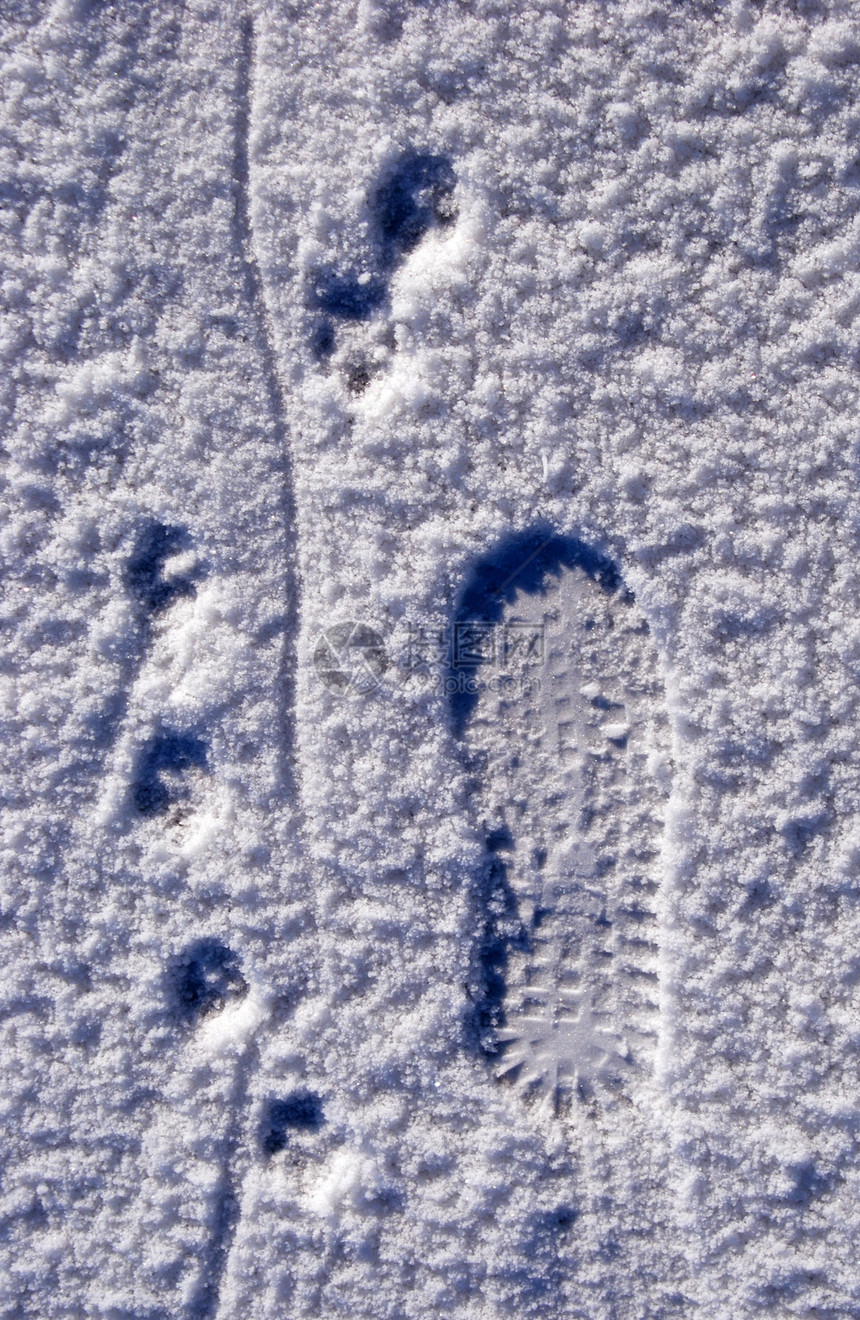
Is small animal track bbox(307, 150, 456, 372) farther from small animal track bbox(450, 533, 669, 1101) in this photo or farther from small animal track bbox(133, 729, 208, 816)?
small animal track bbox(133, 729, 208, 816)

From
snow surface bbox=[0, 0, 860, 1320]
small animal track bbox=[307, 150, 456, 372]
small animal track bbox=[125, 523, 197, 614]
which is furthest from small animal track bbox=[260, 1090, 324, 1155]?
small animal track bbox=[307, 150, 456, 372]

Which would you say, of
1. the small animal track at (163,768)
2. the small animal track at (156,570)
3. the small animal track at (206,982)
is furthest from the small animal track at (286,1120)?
the small animal track at (156,570)

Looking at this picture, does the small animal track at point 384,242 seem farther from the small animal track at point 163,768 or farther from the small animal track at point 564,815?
the small animal track at point 163,768

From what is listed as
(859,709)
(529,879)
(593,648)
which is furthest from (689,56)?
(529,879)

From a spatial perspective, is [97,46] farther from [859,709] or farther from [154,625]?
[859,709]

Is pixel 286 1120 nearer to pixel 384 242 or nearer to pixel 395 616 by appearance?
pixel 395 616

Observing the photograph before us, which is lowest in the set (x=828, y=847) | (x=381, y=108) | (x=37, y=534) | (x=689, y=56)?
(x=828, y=847)
